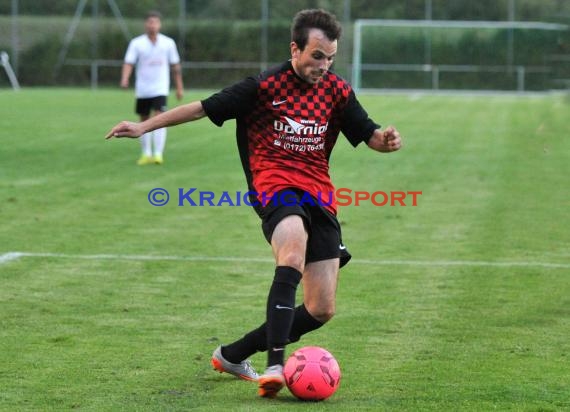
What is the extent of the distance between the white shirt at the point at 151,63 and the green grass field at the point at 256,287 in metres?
1.21

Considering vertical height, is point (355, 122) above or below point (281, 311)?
above

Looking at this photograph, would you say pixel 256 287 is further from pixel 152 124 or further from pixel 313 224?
pixel 152 124

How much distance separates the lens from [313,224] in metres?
6.21

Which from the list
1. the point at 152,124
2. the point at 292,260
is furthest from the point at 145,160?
the point at 292,260

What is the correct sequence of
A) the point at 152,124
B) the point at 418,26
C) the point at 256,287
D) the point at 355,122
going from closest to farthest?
1. the point at 152,124
2. the point at 355,122
3. the point at 256,287
4. the point at 418,26

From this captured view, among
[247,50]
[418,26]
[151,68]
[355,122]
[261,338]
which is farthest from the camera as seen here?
[247,50]

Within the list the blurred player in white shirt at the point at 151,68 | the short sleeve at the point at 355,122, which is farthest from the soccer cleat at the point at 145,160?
the short sleeve at the point at 355,122

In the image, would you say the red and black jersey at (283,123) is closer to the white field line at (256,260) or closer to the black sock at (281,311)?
the black sock at (281,311)

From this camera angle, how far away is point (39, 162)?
1864 centimetres

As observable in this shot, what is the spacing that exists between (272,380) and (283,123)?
1.31 meters

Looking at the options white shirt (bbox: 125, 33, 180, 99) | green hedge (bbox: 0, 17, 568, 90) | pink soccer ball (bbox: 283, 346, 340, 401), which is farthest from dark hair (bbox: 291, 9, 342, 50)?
green hedge (bbox: 0, 17, 568, 90)

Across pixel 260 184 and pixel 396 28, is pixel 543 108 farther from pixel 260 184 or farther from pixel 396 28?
pixel 396 28

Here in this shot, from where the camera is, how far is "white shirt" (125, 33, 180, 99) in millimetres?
19688

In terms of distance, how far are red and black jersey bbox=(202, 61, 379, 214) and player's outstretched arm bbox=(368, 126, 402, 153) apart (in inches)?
10.9
